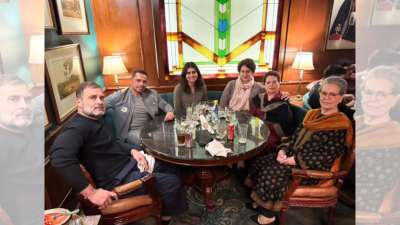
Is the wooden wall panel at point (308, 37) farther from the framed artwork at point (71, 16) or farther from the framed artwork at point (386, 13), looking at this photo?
the framed artwork at point (386, 13)

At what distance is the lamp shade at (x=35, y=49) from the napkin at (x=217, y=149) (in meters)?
1.15

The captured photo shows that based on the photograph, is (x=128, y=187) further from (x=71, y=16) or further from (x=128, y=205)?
(x=71, y=16)

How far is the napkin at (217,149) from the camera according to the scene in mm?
1372

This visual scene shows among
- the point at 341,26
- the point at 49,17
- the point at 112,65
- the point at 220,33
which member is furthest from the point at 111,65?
the point at 341,26

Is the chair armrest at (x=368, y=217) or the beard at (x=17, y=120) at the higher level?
the beard at (x=17, y=120)

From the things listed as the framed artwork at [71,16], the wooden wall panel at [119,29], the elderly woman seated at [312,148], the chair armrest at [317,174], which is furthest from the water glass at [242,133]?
the wooden wall panel at [119,29]

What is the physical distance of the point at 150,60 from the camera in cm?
303

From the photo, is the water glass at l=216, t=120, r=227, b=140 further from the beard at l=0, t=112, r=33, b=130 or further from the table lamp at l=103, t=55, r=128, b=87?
the table lamp at l=103, t=55, r=128, b=87

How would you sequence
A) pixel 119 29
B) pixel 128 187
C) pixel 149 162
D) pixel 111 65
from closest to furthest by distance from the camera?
pixel 128 187, pixel 149 162, pixel 111 65, pixel 119 29

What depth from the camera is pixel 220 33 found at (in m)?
3.06

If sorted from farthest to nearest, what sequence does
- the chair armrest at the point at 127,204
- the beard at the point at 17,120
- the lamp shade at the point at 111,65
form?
the lamp shade at the point at 111,65 → the chair armrest at the point at 127,204 → the beard at the point at 17,120

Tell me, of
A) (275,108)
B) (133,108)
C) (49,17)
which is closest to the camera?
(49,17)

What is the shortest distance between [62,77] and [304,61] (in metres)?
2.76

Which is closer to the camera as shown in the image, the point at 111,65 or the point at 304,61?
the point at 111,65
